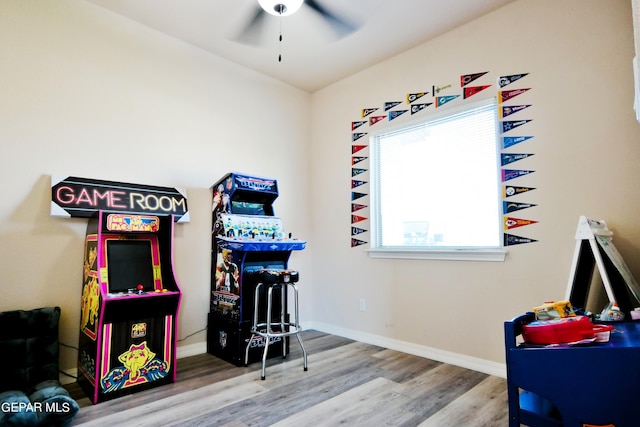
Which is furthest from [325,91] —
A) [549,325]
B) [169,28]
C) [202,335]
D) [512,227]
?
[549,325]

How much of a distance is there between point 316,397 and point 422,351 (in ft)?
4.21

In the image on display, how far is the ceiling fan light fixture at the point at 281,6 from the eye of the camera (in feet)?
8.21

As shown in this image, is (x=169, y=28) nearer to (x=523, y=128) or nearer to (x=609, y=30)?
(x=523, y=128)

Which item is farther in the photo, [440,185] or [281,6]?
[440,185]

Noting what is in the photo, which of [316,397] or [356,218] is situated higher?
[356,218]

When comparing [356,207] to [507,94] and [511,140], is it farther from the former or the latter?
[507,94]

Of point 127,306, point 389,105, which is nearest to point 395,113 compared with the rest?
point 389,105

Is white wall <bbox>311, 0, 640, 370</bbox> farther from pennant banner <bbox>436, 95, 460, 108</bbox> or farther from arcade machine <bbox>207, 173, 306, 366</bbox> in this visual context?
arcade machine <bbox>207, 173, 306, 366</bbox>

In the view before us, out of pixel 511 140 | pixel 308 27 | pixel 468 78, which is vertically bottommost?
pixel 511 140

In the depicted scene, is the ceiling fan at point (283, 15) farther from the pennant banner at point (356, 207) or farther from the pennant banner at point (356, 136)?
the pennant banner at point (356, 207)

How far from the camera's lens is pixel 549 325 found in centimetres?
156

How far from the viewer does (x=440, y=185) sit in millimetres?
3270

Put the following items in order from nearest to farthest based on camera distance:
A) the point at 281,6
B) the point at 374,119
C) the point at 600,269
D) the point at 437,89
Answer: the point at 600,269 → the point at 281,6 → the point at 437,89 → the point at 374,119

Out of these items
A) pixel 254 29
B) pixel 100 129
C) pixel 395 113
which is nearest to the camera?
pixel 100 129
